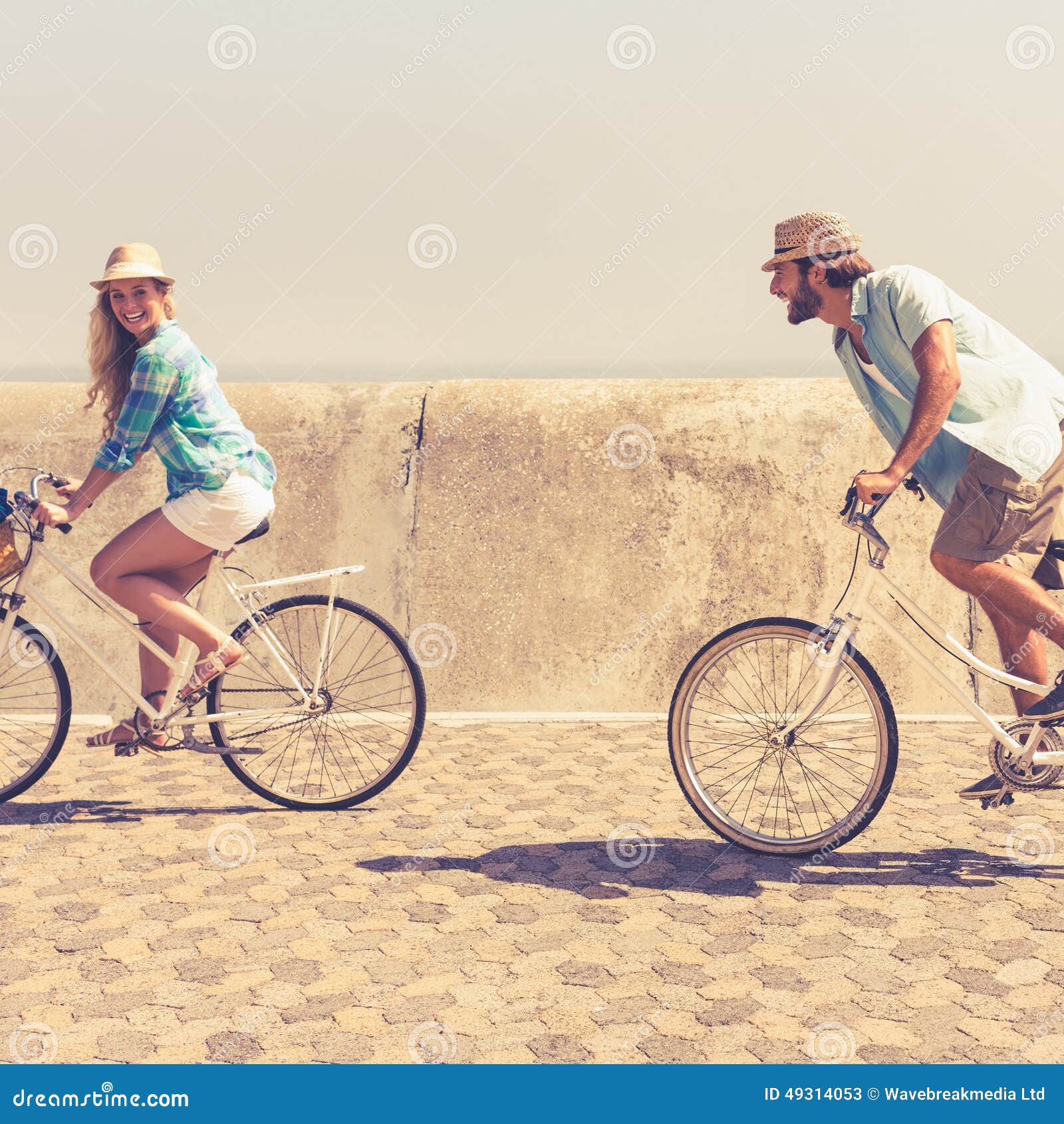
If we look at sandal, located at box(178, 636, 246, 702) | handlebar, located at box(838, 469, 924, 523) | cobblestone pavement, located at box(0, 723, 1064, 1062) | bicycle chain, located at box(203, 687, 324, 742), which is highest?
handlebar, located at box(838, 469, 924, 523)

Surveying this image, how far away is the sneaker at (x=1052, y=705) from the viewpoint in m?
4.35

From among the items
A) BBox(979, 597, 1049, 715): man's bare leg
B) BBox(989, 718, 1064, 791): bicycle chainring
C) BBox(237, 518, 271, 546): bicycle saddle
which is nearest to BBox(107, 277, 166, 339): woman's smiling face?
BBox(237, 518, 271, 546): bicycle saddle

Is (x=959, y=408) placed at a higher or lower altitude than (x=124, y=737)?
higher

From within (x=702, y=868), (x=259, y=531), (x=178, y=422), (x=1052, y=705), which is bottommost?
(x=702, y=868)

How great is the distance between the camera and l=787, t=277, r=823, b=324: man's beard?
452 cm

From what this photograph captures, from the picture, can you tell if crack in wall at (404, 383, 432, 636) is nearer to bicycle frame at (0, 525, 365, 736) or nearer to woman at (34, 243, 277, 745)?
bicycle frame at (0, 525, 365, 736)

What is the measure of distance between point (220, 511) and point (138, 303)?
753 millimetres

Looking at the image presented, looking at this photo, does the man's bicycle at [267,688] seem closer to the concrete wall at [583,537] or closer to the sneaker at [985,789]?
the concrete wall at [583,537]

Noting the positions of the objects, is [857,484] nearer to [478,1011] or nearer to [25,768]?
[478,1011]

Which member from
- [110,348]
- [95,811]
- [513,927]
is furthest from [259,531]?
[513,927]

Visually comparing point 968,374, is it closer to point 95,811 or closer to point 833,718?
point 833,718

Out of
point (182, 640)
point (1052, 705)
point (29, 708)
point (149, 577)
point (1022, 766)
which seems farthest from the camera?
point (29, 708)

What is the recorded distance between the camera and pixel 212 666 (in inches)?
201

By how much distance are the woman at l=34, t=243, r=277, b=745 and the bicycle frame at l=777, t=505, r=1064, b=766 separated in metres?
1.99
